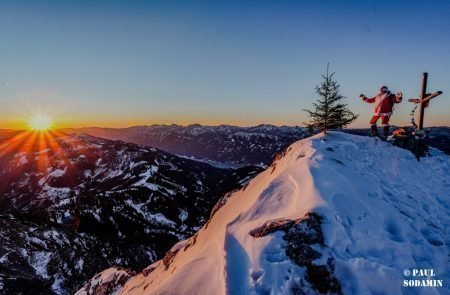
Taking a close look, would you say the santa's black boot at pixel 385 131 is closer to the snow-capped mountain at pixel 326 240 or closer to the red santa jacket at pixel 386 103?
the red santa jacket at pixel 386 103

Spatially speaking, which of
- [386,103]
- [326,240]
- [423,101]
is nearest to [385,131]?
[386,103]

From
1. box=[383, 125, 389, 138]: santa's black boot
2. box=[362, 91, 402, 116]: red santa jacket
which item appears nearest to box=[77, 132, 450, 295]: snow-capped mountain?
box=[362, 91, 402, 116]: red santa jacket

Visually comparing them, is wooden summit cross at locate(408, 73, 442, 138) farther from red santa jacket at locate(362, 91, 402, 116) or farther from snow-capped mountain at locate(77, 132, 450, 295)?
snow-capped mountain at locate(77, 132, 450, 295)

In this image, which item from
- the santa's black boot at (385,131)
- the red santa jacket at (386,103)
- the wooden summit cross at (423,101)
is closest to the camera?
the wooden summit cross at (423,101)

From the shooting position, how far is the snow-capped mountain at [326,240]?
6.83 meters

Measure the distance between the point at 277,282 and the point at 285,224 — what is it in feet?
5.10

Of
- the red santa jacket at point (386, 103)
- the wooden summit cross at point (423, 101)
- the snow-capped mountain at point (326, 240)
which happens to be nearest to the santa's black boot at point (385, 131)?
the red santa jacket at point (386, 103)

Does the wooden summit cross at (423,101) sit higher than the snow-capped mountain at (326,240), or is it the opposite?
the wooden summit cross at (423,101)

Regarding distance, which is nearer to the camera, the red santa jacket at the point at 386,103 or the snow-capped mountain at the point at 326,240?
the snow-capped mountain at the point at 326,240

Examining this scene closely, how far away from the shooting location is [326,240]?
295 inches

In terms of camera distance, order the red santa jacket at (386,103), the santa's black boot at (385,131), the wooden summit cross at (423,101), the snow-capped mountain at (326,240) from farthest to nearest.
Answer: the santa's black boot at (385,131) → the red santa jacket at (386,103) → the wooden summit cross at (423,101) → the snow-capped mountain at (326,240)

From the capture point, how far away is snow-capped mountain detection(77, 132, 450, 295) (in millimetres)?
6832

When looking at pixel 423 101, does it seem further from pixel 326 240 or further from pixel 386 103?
pixel 326 240

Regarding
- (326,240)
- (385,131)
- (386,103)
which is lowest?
(326,240)
